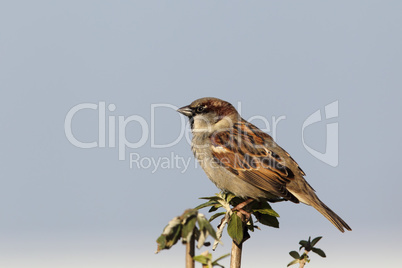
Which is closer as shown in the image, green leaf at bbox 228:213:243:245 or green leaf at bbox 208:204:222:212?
green leaf at bbox 228:213:243:245

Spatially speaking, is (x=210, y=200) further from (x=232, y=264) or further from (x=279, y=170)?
(x=279, y=170)

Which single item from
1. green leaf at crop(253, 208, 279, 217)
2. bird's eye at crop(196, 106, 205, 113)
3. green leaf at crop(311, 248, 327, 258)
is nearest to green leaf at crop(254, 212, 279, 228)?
green leaf at crop(253, 208, 279, 217)

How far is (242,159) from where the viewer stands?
495cm

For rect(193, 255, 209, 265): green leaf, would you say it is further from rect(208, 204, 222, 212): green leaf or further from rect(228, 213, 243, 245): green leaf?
rect(208, 204, 222, 212): green leaf

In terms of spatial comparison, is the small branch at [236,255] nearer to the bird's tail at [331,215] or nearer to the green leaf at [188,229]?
the green leaf at [188,229]

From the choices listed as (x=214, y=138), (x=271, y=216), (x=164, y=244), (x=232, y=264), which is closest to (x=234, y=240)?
(x=232, y=264)

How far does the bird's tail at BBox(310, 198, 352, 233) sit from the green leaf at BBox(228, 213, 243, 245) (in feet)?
7.87

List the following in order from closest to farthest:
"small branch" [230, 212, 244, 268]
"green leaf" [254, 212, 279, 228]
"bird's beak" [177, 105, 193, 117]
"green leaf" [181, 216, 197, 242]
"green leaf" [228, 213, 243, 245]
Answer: "green leaf" [181, 216, 197, 242]
"small branch" [230, 212, 244, 268]
"green leaf" [228, 213, 243, 245]
"green leaf" [254, 212, 279, 228]
"bird's beak" [177, 105, 193, 117]

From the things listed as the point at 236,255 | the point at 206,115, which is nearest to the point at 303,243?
the point at 236,255

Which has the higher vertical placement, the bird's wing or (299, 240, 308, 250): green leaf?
the bird's wing

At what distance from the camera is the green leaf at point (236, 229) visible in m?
1.97

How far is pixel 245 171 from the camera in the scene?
15.9ft

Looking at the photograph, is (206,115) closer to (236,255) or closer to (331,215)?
(331,215)

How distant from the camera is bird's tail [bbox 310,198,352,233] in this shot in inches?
167
